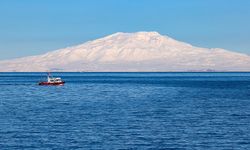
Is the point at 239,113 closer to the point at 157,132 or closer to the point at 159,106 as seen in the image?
the point at 159,106

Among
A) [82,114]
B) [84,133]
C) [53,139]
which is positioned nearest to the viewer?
[53,139]

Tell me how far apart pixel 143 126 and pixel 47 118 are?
44.4ft

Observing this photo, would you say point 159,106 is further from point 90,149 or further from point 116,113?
point 90,149

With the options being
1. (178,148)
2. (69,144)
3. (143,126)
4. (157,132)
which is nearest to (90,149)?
(69,144)

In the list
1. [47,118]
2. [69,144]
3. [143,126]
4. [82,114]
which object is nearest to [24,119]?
[47,118]

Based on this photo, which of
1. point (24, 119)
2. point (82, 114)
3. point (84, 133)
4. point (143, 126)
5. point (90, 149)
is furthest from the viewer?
point (82, 114)

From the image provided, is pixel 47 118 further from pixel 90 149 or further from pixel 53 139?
pixel 90 149

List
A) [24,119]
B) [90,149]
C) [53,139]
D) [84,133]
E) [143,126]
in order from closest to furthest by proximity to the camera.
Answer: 1. [90,149]
2. [53,139]
3. [84,133]
4. [143,126]
5. [24,119]

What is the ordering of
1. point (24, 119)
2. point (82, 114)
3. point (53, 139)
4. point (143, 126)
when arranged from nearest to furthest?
point (53, 139) → point (143, 126) → point (24, 119) → point (82, 114)

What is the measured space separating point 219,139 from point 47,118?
2450 centimetres

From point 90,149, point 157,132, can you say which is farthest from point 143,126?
point 90,149

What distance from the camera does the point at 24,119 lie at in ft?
238

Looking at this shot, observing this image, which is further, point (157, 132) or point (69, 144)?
point (157, 132)

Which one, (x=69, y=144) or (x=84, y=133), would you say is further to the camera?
(x=84, y=133)
